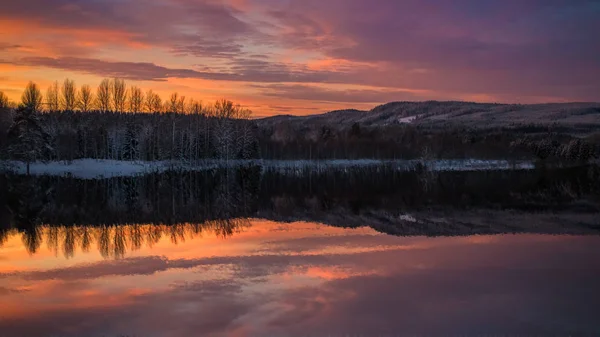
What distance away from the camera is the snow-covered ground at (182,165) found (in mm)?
67875

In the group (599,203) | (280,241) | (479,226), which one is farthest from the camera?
(599,203)

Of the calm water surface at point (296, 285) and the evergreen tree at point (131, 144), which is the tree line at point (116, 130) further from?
the calm water surface at point (296, 285)

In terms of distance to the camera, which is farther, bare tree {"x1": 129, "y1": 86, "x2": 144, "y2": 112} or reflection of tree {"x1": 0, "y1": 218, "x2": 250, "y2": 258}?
bare tree {"x1": 129, "y1": 86, "x2": 144, "y2": 112}

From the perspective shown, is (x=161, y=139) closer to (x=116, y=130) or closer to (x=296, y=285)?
(x=116, y=130)

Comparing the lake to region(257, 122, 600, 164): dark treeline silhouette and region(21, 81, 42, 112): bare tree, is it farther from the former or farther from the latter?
region(257, 122, 600, 164): dark treeline silhouette

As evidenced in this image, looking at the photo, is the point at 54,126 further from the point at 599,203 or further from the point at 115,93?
the point at 599,203

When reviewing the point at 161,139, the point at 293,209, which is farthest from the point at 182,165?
the point at 293,209

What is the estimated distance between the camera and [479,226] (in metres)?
24.9

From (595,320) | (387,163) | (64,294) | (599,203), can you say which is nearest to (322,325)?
(595,320)

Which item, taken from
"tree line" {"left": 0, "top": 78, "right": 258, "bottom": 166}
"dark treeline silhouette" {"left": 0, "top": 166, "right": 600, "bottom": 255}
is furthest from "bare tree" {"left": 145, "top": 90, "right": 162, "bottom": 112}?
"dark treeline silhouette" {"left": 0, "top": 166, "right": 600, "bottom": 255}

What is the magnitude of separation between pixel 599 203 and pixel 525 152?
88146mm

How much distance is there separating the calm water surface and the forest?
53.5 m

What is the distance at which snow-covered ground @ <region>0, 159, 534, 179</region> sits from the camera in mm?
67875

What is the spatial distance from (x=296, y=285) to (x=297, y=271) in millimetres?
1665
